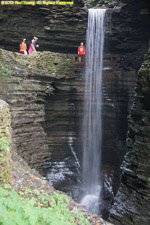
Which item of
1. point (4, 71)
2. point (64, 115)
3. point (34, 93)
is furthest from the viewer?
point (64, 115)

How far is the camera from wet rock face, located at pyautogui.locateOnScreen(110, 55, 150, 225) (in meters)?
6.22

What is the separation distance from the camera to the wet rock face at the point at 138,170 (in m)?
6.22

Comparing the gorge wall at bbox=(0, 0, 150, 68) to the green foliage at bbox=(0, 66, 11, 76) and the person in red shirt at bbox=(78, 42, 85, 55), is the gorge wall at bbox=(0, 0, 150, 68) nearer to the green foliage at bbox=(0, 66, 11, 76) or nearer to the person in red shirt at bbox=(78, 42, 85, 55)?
the person in red shirt at bbox=(78, 42, 85, 55)

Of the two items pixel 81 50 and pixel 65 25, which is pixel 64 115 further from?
pixel 65 25

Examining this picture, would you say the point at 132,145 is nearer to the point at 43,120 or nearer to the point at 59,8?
the point at 43,120

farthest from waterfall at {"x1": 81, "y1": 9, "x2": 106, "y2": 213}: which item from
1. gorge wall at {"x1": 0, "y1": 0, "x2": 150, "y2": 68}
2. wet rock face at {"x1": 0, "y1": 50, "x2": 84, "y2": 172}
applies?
gorge wall at {"x1": 0, "y1": 0, "x2": 150, "y2": 68}

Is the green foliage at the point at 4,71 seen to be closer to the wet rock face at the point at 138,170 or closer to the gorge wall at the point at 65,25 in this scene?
the gorge wall at the point at 65,25

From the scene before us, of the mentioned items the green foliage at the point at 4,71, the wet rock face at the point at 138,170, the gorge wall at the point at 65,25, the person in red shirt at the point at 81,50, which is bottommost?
the wet rock face at the point at 138,170

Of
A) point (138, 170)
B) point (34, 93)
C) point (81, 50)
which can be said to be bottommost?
point (138, 170)

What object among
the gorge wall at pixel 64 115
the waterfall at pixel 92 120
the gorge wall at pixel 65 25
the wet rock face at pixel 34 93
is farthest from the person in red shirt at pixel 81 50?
the gorge wall at pixel 65 25

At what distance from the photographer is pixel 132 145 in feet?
23.3

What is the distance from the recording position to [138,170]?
20.8ft

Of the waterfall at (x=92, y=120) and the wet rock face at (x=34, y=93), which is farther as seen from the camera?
the waterfall at (x=92, y=120)

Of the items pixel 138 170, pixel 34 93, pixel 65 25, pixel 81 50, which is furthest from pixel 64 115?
pixel 138 170
